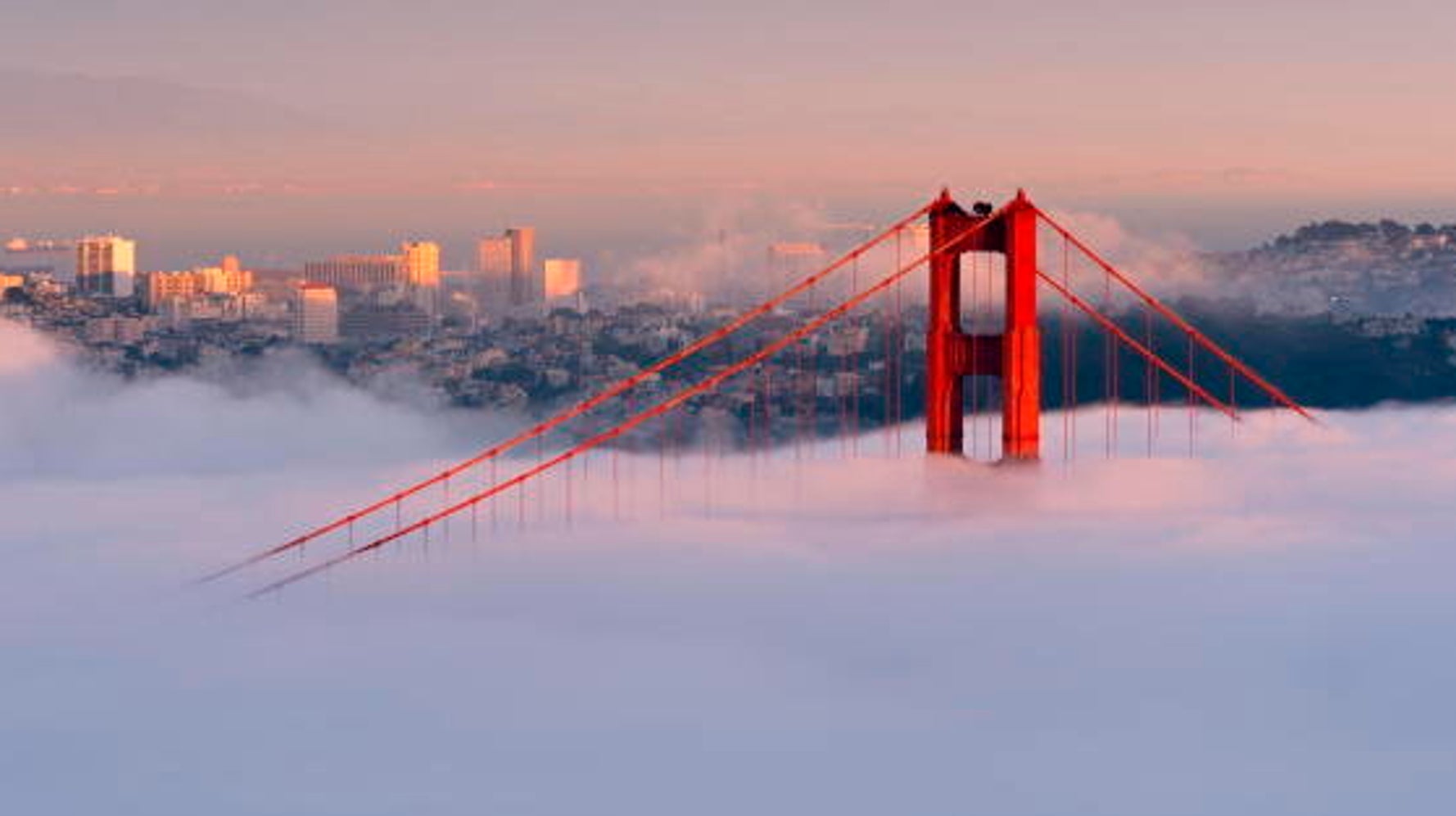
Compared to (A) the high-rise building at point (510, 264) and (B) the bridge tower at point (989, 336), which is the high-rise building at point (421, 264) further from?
(B) the bridge tower at point (989, 336)

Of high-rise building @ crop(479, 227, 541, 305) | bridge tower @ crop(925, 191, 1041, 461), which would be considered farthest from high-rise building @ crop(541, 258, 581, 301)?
bridge tower @ crop(925, 191, 1041, 461)

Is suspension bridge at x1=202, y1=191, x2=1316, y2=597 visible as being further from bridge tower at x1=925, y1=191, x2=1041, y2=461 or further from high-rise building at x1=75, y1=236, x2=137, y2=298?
high-rise building at x1=75, y1=236, x2=137, y2=298

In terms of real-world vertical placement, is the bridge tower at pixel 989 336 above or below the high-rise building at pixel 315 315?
below

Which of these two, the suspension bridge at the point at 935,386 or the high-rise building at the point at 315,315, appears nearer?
the suspension bridge at the point at 935,386

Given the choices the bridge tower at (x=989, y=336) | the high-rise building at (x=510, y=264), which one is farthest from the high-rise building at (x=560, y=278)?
the bridge tower at (x=989, y=336)

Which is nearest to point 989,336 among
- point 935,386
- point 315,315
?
point 935,386
